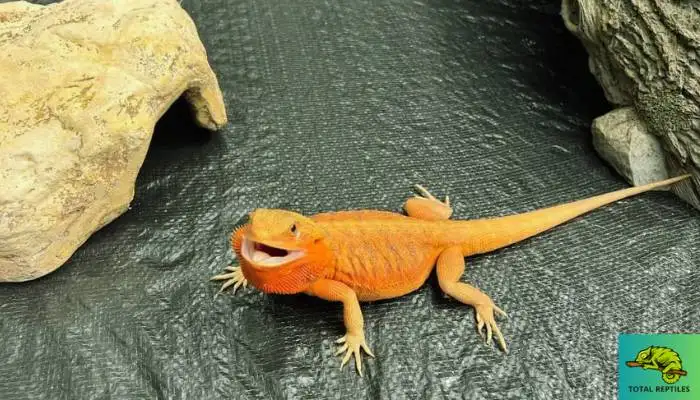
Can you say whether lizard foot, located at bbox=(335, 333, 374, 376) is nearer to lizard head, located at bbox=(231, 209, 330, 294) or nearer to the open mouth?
lizard head, located at bbox=(231, 209, 330, 294)

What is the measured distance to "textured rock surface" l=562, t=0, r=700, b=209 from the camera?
2.34 meters

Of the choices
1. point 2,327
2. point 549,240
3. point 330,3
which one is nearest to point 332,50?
point 330,3

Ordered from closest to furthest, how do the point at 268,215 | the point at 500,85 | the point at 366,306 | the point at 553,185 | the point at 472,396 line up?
the point at 268,215 < the point at 472,396 < the point at 366,306 < the point at 553,185 < the point at 500,85

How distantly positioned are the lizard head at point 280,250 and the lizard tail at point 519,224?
1.81 ft

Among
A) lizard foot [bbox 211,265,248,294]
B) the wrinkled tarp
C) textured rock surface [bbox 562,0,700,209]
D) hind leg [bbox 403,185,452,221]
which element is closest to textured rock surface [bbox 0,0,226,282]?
the wrinkled tarp

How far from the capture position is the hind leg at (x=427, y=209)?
7.62ft

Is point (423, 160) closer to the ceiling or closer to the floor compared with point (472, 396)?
closer to the ceiling

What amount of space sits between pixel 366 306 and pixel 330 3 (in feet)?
5.46

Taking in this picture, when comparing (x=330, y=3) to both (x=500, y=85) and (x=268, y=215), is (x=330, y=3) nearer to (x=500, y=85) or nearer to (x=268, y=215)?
(x=500, y=85)

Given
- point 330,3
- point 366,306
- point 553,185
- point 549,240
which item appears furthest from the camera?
point 330,3

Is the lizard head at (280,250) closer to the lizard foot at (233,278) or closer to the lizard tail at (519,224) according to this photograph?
the lizard foot at (233,278)

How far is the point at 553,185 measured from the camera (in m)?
2.62

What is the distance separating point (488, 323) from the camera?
2.14 m

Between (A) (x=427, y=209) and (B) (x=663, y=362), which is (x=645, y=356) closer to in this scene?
(B) (x=663, y=362)
